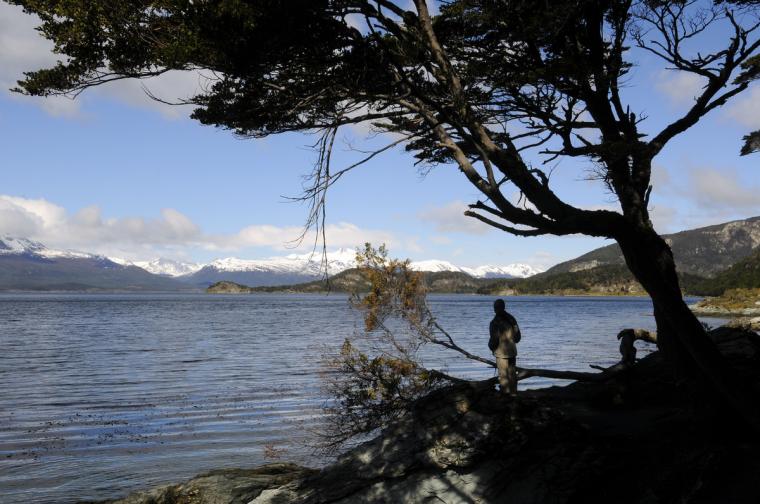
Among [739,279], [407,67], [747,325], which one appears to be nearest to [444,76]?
[407,67]

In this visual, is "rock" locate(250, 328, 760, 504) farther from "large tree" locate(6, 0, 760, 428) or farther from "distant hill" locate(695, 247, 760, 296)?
"distant hill" locate(695, 247, 760, 296)

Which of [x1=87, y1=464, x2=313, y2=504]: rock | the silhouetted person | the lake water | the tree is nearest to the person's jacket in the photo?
the silhouetted person

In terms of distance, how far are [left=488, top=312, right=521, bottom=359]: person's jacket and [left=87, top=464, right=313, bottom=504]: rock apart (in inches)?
163

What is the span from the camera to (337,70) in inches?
335

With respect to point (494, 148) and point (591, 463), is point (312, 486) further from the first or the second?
point (494, 148)

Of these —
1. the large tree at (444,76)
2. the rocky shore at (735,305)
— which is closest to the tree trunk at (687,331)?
the large tree at (444,76)

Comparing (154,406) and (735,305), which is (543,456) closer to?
(154,406)

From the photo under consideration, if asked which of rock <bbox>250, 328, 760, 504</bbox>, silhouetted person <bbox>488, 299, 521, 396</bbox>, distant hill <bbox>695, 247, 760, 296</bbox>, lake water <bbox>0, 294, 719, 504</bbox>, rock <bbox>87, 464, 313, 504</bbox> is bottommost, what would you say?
lake water <bbox>0, 294, 719, 504</bbox>

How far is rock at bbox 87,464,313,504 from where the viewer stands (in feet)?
35.5

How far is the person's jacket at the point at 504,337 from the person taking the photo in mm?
10492

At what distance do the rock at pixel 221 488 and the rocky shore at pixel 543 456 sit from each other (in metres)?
0.08

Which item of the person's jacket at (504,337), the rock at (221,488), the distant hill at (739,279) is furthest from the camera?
the distant hill at (739,279)

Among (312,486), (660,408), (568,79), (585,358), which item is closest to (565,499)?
(660,408)

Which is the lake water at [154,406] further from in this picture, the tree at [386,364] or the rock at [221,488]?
the rock at [221,488]
